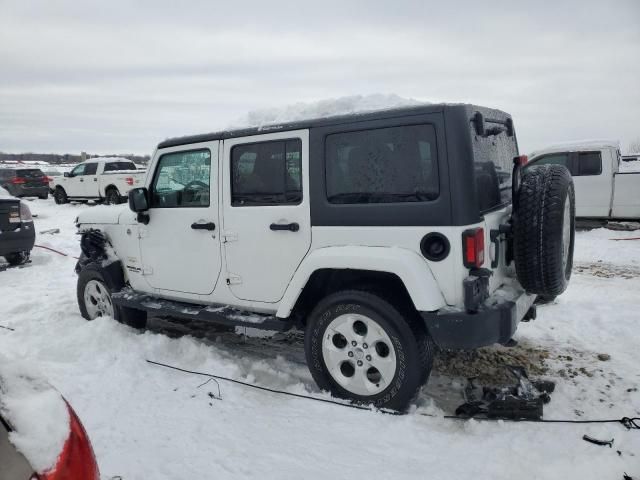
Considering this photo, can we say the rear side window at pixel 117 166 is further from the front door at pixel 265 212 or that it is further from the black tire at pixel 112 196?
the front door at pixel 265 212

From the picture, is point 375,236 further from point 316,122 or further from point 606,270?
point 606,270

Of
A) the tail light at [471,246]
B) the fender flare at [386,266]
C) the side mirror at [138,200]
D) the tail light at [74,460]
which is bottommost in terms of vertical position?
the tail light at [74,460]

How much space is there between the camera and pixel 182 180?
180 inches

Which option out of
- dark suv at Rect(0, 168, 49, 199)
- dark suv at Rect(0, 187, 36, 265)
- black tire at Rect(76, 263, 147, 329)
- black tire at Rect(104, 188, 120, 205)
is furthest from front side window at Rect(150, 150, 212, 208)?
dark suv at Rect(0, 168, 49, 199)

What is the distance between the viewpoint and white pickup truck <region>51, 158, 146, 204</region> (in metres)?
18.4

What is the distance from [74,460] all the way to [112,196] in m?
18.5

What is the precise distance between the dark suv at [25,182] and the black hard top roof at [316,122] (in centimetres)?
1932

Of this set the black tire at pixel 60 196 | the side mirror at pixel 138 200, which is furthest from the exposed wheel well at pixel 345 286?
the black tire at pixel 60 196

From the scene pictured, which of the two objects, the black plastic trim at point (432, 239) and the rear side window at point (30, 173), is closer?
the black plastic trim at point (432, 239)

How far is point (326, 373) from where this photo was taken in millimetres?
3643

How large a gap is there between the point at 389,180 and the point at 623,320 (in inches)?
132

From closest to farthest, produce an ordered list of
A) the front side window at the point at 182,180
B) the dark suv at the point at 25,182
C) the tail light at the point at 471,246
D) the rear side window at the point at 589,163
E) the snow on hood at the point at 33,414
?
the snow on hood at the point at 33,414 < the tail light at the point at 471,246 < the front side window at the point at 182,180 < the rear side window at the point at 589,163 < the dark suv at the point at 25,182

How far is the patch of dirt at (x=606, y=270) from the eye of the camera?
7.29m

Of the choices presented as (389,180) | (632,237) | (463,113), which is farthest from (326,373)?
(632,237)
